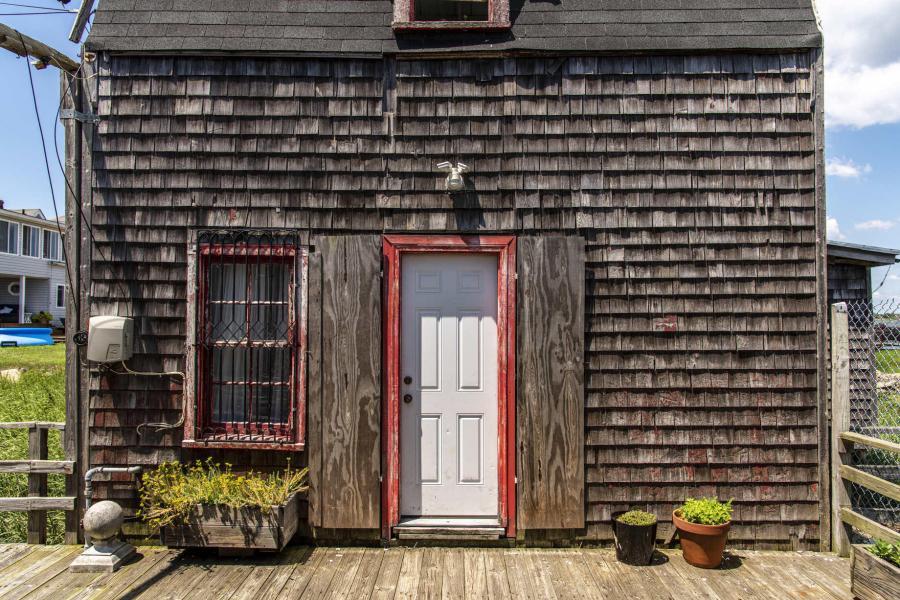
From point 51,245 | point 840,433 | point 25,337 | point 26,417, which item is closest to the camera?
point 840,433

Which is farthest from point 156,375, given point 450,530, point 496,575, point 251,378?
point 496,575

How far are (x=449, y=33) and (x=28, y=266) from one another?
25591mm

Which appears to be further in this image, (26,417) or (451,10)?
(26,417)

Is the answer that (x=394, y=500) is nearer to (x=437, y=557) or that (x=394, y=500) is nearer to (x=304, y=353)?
(x=437, y=557)

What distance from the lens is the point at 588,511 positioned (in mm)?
3975

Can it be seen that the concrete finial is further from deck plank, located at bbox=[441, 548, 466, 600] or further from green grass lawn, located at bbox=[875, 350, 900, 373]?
green grass lawn, located at bbox=[875, 350, 900, 373]

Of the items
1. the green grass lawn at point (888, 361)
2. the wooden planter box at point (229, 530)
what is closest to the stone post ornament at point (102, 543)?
the wooden planter box at point (229, 530)

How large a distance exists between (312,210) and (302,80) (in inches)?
38.7

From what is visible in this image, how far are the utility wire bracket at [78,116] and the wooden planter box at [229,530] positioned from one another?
2934mm

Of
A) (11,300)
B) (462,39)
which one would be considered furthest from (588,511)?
(11,300)

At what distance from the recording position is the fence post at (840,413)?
3846mm

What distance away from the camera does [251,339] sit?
4.04 metres

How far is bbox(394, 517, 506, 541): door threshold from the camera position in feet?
12.8

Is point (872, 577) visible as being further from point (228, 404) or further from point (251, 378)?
point (228, 404)
